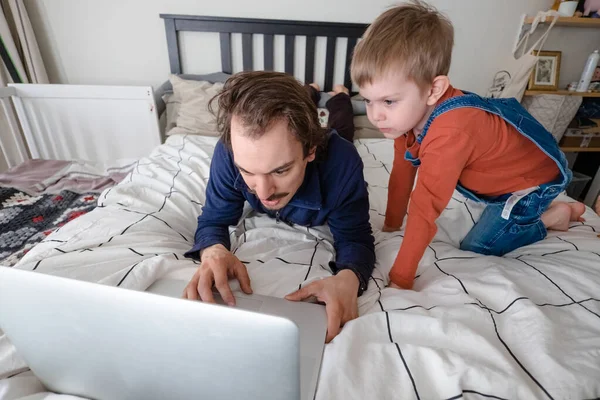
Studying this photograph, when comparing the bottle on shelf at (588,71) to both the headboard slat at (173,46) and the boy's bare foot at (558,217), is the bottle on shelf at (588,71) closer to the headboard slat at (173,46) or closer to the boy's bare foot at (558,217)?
the boy's bare foot at (558,217)

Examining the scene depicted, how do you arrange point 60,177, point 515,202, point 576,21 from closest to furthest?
point 515,202, point 60,177, point 576,21

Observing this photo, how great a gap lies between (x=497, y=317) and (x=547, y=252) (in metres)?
0.40

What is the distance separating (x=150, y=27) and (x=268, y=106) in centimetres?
172

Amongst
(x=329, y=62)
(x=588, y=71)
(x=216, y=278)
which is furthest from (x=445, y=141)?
(x=588, y=71)

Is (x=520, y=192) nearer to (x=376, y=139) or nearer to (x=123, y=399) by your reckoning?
(x=376, y=139)

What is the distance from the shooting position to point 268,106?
1.94 ft

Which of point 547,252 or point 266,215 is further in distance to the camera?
point 266,215

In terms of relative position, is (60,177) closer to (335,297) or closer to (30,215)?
(30,215)

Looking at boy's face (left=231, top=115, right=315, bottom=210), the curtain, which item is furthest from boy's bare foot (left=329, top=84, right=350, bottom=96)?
the curtain

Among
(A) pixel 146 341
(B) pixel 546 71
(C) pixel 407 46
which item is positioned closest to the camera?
(A) pixel 146 341

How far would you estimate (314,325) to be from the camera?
19.4 inches

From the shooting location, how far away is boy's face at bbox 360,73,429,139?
78 cm

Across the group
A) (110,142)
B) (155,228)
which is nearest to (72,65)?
(110,142)

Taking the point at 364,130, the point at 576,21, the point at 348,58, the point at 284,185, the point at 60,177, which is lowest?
the point at 60,177
